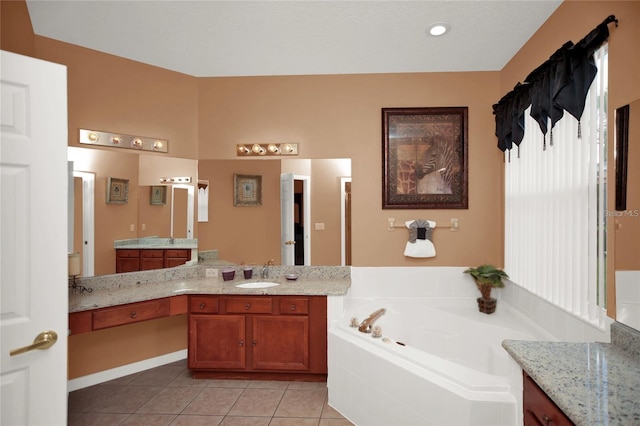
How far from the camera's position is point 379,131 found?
125 inches

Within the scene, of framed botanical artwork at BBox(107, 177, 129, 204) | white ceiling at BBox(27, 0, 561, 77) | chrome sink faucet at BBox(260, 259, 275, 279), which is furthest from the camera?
chrome sink faucet at BBox(260, 259, 275, 279)

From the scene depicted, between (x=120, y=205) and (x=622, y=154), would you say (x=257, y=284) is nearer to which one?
(x=120, y=205)

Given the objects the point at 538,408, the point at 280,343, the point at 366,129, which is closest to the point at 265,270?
the point at 280,343

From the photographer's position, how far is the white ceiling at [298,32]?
7.29ft

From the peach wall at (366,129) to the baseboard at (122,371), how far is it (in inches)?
74.7

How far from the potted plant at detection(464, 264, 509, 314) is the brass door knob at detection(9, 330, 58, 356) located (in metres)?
2.95

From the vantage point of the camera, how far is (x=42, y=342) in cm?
146

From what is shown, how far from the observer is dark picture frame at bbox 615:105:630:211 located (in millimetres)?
1488

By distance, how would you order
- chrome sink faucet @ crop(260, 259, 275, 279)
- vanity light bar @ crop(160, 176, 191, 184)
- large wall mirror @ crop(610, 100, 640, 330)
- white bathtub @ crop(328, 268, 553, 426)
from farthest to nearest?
1. chrome sink faucet @ crop(260, 259, 275, 279)
2. vanity light bar @ crop(160, 176, 191, 184)
3. white bathtub @ crop(328, 268, 553, 426)
4. large wall mirror @ crop(610, 100, 640, 330)

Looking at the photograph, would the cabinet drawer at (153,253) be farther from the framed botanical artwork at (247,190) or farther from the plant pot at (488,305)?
the plant pot at (488,305)

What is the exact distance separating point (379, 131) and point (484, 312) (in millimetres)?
1866

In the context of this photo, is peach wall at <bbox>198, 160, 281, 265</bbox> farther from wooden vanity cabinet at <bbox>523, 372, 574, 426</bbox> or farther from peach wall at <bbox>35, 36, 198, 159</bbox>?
wooden vanity cabinet at <bbox>523, 372, 574, 426</bbox>

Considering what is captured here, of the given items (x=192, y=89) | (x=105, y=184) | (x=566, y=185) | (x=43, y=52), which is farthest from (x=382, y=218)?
(x=43, y=52)

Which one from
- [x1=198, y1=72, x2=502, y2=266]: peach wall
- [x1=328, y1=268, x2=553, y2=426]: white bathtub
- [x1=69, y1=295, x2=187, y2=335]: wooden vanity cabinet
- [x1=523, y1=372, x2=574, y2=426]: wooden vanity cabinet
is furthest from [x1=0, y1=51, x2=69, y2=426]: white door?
[x1=523, y1=372, x2=574, y2=426]: wooden vanity cabinet
